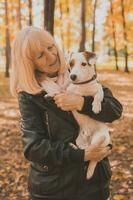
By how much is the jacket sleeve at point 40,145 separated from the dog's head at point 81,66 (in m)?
0.31

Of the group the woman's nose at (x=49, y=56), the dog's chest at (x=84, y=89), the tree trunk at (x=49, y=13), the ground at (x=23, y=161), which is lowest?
the ground at (x=23, y=161)

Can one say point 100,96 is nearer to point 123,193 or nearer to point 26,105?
point 26,105

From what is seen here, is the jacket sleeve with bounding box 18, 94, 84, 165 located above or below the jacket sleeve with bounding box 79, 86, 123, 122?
below

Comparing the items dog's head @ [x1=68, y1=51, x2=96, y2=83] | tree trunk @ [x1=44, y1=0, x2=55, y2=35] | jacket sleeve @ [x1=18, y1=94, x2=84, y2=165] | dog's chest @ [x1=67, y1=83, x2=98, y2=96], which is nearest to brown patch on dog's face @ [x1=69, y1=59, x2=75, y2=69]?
dog's head @ [x1=68, y1=51, x2=96, y2=83]

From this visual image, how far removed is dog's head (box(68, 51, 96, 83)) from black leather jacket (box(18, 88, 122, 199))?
154mm

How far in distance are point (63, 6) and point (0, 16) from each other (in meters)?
7.23

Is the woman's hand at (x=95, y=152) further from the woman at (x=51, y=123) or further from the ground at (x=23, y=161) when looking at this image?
the ground at (x=23, y=161)

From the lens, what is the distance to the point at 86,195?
9.01 ft

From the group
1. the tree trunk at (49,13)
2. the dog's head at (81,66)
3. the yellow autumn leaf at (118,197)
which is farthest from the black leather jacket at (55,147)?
the tree trunk at (49,13)

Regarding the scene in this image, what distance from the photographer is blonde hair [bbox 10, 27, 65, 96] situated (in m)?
2.57

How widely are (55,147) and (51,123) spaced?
0.53ft

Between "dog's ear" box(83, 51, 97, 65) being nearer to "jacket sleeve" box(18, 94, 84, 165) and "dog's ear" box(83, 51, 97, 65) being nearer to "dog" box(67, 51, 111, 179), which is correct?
"dog" box(67, 51, 111, 179)

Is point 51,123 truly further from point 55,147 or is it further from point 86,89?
point 86,89

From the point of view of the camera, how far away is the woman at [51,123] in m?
2.58
